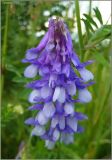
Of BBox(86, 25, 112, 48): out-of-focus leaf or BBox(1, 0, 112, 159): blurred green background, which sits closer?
BBox(86, 25, 112, 48): out-of-focus leaf

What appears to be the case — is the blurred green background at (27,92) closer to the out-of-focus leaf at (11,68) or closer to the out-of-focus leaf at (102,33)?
the out-of-focus leaf at (11,68)

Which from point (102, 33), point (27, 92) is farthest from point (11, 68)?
point (102, 33)

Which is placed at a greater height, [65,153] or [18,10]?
[18,10]

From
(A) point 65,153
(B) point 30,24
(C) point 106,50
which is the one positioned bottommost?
(A) point 65,153

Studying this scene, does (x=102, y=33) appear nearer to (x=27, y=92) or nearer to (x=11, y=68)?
(x=11, y=68)

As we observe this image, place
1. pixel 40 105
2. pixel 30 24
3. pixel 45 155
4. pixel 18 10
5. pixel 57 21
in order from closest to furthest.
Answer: pixel 57 21 → pixel 40 105 → pixel 45 155 → pixel 18 10 → pixel 30 24

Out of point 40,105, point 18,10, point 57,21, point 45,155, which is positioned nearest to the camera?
point 57,21

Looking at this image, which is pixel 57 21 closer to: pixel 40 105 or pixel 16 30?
pixel 40 105

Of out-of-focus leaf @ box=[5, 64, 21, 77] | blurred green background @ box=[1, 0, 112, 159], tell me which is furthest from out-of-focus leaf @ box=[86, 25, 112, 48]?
blurred green background @ box=[1, 0, 112, 159]

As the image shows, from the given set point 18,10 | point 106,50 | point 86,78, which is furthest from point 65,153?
point 86,78

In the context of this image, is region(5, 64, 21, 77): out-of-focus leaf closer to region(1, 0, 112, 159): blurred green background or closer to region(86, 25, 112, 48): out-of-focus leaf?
region(1, 0, 112, 159): blurred green background

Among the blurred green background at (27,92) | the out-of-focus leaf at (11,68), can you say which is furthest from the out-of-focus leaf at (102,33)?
the blurred green background at (27,92)
